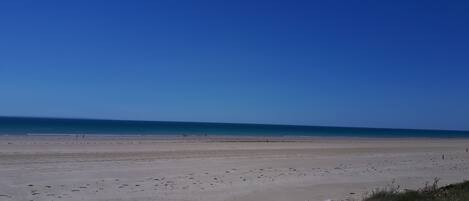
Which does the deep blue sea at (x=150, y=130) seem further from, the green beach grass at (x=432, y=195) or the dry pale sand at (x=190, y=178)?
the green beach grass at (x=432, y=195)

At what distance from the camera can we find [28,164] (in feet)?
55.5

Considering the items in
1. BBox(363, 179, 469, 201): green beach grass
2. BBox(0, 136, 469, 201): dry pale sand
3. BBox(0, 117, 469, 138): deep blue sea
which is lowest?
BBox(0, 136, 469, 201): dry pale sand

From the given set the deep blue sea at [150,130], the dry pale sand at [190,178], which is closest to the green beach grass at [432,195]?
the dry pale sand at [190,178]

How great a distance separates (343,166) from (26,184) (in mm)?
11578

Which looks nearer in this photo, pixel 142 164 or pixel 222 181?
pixel 222 181

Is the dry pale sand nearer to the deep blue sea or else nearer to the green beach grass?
the green beach grass

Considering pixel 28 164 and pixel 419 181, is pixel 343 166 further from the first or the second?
pixel 28 164

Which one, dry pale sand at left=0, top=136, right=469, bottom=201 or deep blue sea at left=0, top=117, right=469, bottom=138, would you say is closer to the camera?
dry pale sand at left=0, top=136, right=469, bottom=201

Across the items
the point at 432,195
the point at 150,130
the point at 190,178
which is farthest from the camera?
the point at 150,130

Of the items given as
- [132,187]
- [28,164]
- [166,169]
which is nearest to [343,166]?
[166,169]

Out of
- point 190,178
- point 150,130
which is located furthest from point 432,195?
point 150,130

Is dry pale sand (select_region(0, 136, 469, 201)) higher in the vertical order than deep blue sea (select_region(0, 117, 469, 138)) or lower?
lower

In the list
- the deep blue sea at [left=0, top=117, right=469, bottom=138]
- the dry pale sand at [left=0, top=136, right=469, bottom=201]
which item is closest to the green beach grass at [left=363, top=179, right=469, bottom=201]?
the dry pale sand at [left=0, top=136, right=469, bottom=201]

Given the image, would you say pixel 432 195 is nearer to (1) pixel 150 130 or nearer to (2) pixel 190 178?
(2) pixel 190 178
